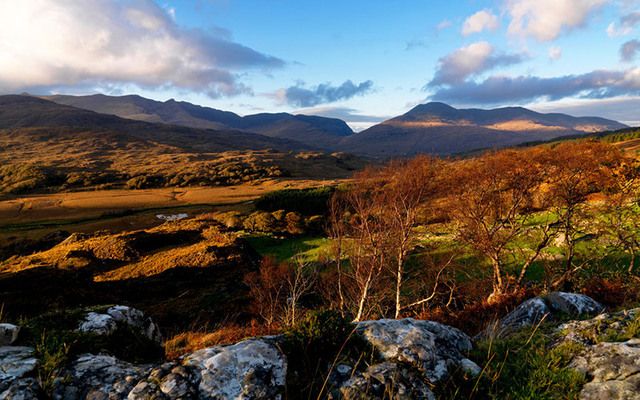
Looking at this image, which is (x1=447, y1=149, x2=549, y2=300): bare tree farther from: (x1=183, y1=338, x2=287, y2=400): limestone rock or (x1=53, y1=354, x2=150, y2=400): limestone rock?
(x1=53, y1=354, x2=150, y2=400): limestone rock

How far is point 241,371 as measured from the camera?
483 centimetres

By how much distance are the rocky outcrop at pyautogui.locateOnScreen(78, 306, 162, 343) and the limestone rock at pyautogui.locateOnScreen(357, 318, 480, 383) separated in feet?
15.1

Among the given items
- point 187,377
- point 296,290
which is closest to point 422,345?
point 187,377

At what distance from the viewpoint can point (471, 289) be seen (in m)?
21.6

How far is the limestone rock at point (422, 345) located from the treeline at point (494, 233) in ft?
26.6

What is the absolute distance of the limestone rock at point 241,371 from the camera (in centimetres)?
461

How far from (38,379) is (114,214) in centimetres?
Answer: 7083

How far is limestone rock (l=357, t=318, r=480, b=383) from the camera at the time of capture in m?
5.36

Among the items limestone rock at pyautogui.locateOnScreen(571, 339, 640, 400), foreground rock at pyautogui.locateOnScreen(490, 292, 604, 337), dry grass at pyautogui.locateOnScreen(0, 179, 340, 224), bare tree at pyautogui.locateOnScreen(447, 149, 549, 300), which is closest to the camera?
limestone rock at pyautogui.locateOnScreen(571, 339, 640, 400)

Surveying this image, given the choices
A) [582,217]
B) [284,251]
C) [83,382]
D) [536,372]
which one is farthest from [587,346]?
[284,251]

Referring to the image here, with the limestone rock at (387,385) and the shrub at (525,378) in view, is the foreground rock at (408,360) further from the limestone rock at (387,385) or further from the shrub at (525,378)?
the shrub at (525,378)

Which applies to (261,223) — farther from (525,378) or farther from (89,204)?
(89,204)

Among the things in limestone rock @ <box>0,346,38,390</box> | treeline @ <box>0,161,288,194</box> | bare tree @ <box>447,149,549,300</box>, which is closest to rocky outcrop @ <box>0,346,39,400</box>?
limestone rock @ <box>0,346,38,390</box>

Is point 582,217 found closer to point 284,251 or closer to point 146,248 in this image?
point 284,251
